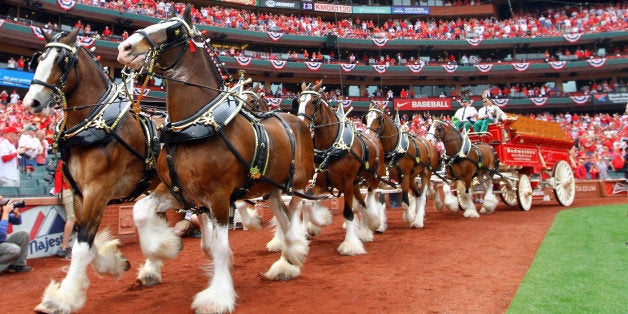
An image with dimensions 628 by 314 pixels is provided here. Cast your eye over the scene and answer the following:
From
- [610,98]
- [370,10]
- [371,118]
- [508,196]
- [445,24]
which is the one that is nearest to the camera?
[371,118]

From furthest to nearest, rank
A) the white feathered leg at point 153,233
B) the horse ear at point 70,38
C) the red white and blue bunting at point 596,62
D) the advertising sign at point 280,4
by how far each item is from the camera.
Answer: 1. the advertising sign at point 280,4
2. the red white and blue bunting at point 596,62
3. the horse ear at point 70,38
4. the white feathered leg at point 153,233

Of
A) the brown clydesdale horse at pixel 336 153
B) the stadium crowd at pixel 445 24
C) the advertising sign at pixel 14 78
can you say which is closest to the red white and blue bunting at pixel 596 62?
the stadium crowd at pixel 445 24

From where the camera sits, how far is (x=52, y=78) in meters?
4.43

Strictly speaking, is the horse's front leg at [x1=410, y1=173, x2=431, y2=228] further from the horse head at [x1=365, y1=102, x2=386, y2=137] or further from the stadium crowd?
the stadium crowd

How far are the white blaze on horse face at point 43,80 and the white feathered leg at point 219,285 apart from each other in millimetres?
2151

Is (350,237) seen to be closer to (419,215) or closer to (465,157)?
(419,215)

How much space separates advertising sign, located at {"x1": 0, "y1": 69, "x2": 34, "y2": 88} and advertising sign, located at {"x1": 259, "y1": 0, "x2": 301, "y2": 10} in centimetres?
2357

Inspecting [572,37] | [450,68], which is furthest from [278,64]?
[572,37]

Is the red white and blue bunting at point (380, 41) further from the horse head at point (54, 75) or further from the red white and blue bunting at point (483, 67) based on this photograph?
the horse head at point (54, 75)

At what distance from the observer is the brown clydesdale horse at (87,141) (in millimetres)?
4270

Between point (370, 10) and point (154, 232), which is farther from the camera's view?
point (370, 10)

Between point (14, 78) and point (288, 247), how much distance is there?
25.1 m

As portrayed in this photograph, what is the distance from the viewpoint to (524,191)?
12938 mm

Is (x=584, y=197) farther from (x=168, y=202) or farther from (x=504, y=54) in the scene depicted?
(x=504, y=54)
